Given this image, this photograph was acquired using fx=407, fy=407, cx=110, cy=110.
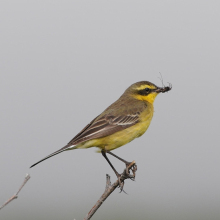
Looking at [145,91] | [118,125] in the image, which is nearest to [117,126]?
[118,125]

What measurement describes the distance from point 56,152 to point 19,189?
231 centimetres

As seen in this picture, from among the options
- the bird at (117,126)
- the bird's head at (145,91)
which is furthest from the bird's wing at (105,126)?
the bird's head at (145,91)

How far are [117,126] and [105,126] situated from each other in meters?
0.21

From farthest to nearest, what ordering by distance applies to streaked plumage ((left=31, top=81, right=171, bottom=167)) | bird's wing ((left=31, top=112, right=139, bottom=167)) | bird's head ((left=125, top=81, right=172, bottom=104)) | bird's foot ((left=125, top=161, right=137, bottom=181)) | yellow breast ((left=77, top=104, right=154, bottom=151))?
bird's head ((left=125, top=81, right=172, bottom=104)), yellow breast ((left=77, top=104, right=154, bottom=151)), streaked plumage ((left=31, top=81, right=171, bottom=167)), bird's wing ((left=31, top=112, right=139, bottom=167)), bird's foot ((left=125, top=161, right=137, bottom=181))

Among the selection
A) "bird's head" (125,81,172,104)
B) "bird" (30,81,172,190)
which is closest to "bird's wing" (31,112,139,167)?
"bird" (30,81,172,190)

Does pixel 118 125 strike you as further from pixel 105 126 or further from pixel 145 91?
pixel 145 91

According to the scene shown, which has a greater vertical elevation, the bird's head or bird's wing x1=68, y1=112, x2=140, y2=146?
the bird's head

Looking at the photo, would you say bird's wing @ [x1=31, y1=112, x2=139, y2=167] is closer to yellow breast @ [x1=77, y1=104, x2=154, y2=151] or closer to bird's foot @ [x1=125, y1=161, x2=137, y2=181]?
yellow breast @ [x1=77, y1=104, x2=154, y2=151]

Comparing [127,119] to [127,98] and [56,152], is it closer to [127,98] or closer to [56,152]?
[127,98]

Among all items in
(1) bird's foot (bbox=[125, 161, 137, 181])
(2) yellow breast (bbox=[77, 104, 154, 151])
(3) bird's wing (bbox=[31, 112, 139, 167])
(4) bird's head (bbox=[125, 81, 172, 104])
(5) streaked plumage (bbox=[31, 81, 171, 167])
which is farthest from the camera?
(4) bird's head (bbox=[125, 81, 172, 104])

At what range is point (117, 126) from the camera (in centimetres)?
715

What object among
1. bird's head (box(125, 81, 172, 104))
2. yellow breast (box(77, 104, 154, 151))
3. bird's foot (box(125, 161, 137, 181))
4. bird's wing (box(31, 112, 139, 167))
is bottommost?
bird's foot (box(125, 161, 137, 181))

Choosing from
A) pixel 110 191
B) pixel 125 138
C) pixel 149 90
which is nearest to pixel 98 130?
pixel 125 138

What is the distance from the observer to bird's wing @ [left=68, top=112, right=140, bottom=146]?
6.65 metres
